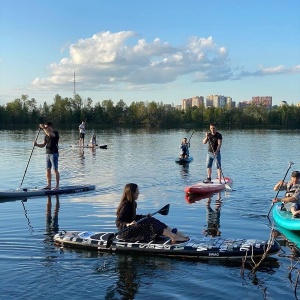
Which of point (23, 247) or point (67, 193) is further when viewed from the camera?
point (67, 193)

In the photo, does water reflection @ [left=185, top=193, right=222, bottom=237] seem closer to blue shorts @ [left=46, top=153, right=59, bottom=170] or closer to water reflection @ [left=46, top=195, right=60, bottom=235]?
water reflection @ [left=46, top=195, right=60, bottom=235]

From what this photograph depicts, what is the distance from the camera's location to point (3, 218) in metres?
12.2

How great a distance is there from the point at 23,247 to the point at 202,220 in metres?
4.59

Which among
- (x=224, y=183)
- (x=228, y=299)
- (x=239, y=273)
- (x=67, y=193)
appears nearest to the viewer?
(x=228, y=299)

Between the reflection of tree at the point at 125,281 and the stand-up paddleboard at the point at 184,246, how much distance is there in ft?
1.01

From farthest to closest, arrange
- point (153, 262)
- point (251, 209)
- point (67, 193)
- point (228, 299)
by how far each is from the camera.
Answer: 1. point (67, 193)
2. point (251, 209)
3. point (153, 262)
4. point (228, 299)

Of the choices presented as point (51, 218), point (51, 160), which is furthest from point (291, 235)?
point (51, 160)

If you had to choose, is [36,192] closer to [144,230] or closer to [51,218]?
[51,218]

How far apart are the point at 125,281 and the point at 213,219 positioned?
499cm

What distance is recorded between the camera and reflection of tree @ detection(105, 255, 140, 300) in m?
7.04

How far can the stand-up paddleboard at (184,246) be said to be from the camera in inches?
328

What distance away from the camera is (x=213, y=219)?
1213 centimetres

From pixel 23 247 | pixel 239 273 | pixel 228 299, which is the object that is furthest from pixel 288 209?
pixel 23 247

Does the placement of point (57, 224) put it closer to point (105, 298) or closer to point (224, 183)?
point (105, 298)
